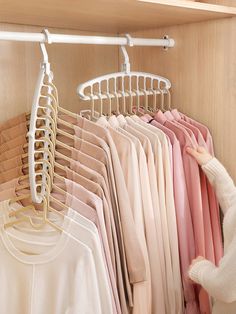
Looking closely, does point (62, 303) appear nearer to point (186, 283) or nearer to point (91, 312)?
point (91, 312)

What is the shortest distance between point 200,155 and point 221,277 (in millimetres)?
351

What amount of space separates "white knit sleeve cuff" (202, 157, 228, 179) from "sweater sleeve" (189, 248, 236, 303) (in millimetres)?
256

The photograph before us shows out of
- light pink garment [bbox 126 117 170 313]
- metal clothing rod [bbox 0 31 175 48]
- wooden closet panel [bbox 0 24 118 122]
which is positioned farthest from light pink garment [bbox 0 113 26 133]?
light pink garment [bbox 126 117 170 313]

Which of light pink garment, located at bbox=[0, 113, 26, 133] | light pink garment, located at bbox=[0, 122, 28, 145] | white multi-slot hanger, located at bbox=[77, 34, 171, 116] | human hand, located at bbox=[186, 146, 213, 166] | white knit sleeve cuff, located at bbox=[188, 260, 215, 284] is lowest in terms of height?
white knit sleeve cuff, located at bbox=[188, 260, 215, 284]

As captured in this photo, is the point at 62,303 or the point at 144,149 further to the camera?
the point at 144,149

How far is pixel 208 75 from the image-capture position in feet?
4.57

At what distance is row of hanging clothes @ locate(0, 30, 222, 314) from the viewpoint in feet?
3.34

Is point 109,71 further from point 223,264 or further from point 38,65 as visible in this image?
point 223,264

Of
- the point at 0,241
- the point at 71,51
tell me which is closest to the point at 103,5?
the point at 71,51

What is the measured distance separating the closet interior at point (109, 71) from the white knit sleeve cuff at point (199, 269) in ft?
0.33

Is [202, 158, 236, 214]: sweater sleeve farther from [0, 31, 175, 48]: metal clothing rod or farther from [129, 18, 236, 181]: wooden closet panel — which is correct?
[0, 31, 175, 48]: metal clothing rod

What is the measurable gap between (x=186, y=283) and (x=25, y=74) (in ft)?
2.53

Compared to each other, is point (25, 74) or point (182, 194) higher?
point (25, 74)

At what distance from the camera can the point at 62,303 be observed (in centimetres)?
103
